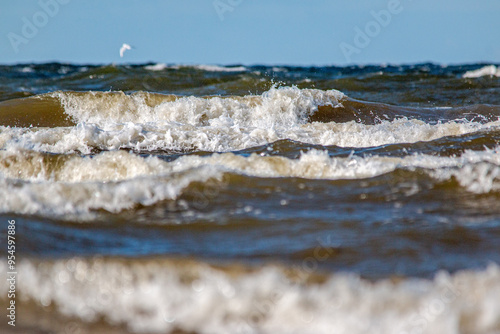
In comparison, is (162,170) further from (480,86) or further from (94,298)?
(480,86)

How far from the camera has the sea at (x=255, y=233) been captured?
8.96 feet

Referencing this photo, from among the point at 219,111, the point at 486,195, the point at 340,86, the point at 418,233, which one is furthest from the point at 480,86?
the point at 418,233

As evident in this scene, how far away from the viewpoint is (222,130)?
26.2 ft

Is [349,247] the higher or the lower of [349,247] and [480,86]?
the lower

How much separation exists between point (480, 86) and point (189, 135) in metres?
10.5

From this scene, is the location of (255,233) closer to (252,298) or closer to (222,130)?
(252,298)

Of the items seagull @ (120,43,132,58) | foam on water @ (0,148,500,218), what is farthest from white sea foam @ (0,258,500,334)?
seagull @ (120,43,132,58)

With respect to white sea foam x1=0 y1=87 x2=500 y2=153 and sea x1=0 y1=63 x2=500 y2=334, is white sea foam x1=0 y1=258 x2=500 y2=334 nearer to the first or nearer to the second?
sea x1=0 y1=63 x2=500 y2=334

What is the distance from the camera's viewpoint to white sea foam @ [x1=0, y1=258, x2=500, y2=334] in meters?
2.63

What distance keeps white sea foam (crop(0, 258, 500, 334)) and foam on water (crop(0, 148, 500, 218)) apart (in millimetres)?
1172

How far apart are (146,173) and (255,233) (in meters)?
Answer: 1.94

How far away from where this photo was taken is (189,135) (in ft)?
25.7

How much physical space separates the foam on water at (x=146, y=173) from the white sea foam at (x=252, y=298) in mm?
1172

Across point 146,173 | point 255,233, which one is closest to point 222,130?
point 146,173
